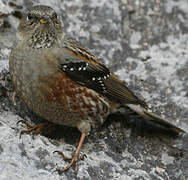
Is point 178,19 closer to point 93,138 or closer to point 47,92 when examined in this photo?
point 93,138

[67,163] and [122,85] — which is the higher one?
[122,85]

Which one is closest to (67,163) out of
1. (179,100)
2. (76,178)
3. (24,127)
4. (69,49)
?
(76,178)

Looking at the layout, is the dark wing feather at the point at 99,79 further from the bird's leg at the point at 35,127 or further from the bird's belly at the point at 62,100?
the bird's leg at the point at 35,127

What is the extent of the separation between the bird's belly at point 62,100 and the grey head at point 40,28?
393mm

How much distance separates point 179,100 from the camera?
4.92 m

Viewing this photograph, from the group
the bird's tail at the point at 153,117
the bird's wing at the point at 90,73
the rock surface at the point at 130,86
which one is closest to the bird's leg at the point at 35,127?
the rock surface at the point at 130,86

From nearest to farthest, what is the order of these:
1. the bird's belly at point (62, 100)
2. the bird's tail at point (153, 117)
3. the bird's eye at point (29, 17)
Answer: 1. the bird's belly at point (62, 100)
2. the bird's eye at point (29, 17)
3. the bird's tail at point (153, 117)

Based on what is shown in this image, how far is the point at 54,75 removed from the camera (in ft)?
12.7

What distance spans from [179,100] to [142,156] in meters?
0.97

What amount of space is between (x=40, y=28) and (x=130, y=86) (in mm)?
1612

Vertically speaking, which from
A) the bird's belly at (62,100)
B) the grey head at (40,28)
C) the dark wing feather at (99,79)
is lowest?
the bird's belly at (62,100)

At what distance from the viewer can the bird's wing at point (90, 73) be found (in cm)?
403

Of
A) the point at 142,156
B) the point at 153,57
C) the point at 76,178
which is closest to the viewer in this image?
the point at 76,178

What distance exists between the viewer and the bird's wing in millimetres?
4027
